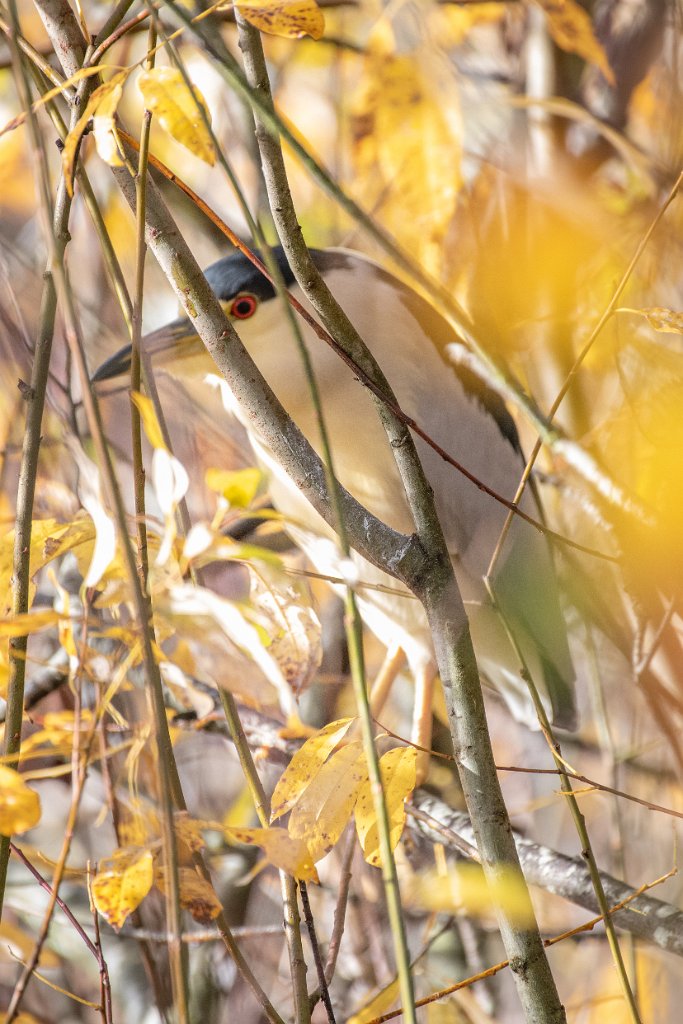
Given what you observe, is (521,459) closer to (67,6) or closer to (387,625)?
(387,625)

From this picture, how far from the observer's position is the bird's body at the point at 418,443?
162 cm

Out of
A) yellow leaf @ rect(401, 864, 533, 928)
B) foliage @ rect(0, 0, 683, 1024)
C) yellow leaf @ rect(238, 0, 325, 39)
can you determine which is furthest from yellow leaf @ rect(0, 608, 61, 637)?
yellow leaf @ rect(401, 864, 533, 928)

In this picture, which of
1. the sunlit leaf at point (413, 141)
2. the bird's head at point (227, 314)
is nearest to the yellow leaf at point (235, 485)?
the bird's head at point (227, 314)

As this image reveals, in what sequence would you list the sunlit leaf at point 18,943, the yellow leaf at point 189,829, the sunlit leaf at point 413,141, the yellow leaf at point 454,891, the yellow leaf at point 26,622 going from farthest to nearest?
the sunlit leaf at point 413,141 → the yellow leaf at point 454,891 → the sunlit leaf at point 18,943 → the yellow leaf at point 189,829 → the yellow leaf at point 26,622

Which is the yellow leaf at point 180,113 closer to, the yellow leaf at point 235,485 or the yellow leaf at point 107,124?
the yellow leaf at point 107,124

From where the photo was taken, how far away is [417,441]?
171 cm

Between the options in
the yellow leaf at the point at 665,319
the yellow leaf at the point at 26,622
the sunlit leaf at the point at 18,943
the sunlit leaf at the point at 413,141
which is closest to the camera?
the yellow leaf at the point at 26,622

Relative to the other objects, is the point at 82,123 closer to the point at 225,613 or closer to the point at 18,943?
the point at 225,613

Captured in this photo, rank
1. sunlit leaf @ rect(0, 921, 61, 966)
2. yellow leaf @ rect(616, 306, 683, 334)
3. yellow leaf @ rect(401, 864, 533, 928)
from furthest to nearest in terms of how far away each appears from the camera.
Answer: yellow leaf @ rect(401, 864, 533, 928) < sunlit leaf @ rect(0, 921, 61, 966) < yellow leaf @ rect(616, 306, 683, 334)

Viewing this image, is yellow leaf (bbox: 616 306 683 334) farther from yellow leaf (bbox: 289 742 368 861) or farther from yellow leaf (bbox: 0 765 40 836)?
yellow leaf (bbox: 0 765 40 836)

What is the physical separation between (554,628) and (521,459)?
0.36 metres

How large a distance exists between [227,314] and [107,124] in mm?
1012

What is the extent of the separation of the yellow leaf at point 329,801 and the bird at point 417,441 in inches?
30.8

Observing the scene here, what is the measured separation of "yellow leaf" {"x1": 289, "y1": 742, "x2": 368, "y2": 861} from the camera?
71 cm
